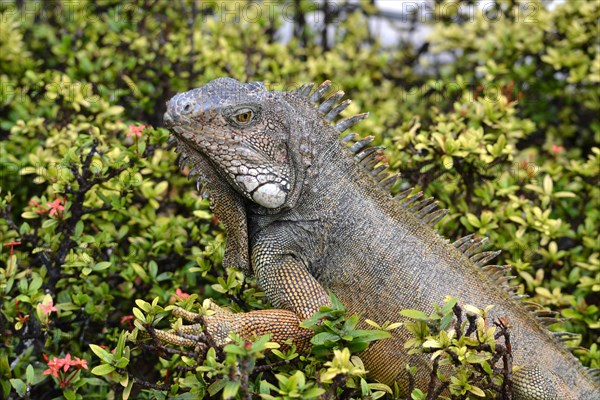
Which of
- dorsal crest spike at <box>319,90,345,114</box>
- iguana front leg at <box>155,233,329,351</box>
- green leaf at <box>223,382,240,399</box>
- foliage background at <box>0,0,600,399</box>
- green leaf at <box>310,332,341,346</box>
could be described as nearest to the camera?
green leaf at <box>223,382,240,399</box>

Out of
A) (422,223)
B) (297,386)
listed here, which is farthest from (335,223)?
(297,386)

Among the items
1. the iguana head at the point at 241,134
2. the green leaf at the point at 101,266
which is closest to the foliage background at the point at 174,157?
the green leaf at the point at 101,266

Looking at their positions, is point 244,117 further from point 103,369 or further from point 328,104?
point 103,369

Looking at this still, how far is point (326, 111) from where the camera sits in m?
2.88

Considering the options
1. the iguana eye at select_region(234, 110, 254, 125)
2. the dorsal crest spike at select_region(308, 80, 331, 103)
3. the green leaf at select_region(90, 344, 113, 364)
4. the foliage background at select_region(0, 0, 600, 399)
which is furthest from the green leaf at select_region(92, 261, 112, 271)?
the dorsal crest spike at select_region(308, 80, 331, 103)

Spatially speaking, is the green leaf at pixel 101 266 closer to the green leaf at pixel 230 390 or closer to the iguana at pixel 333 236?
the iguana at pixel 333 236

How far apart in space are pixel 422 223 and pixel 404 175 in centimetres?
85

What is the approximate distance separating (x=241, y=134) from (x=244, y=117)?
66 millimetres

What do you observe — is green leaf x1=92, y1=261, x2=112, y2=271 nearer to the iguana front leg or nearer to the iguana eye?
the iguana front leg

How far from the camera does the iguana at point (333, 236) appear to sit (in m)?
2.59

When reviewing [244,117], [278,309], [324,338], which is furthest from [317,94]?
[324,338]

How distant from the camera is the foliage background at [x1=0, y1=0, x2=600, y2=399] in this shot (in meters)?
3.10

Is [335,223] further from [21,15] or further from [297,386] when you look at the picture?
[21,15]

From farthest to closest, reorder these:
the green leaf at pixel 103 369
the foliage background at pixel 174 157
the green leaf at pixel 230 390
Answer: the foliage background at pixel 174 157 → the green leaf at pixel 103 369 → the green leaf at pixel 230 390
